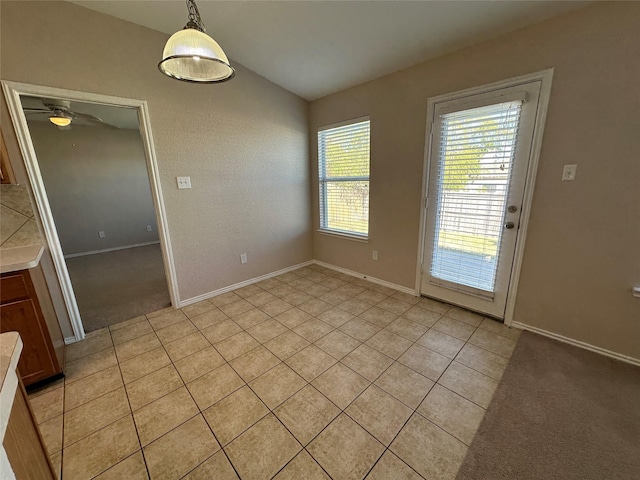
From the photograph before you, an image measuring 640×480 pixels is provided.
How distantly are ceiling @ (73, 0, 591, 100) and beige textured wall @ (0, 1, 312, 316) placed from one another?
247 mm

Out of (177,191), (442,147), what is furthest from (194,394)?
(442,147)

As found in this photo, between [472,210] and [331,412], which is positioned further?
[472,210]

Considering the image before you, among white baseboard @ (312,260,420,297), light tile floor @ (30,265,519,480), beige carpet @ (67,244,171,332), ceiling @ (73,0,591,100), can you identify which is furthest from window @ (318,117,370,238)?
beige carpet @ (67,244,171,332)

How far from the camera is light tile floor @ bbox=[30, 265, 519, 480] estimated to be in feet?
4.12

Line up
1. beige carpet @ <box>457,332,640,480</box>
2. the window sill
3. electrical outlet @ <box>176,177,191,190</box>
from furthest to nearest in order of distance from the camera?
the window sill < electrical outlet @ <box>176,177,191,190</box> < beige carpet @ <box>457,332,640,480</box>

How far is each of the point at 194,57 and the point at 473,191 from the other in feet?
7.47

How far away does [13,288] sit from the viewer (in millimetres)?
1532

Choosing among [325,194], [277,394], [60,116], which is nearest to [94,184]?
[60,116]

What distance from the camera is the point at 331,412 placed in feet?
4.92

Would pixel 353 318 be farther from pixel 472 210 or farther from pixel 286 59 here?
pixel 286 59

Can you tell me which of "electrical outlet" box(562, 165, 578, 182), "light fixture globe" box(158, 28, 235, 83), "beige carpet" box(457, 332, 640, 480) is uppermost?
"light fixture globe" box(158, 28, 235, 83)

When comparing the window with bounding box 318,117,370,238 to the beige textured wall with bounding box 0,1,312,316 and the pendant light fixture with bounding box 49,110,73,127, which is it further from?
the pendant light fixture with bounding box 49,110,73,127

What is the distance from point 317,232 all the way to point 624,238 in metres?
3.05

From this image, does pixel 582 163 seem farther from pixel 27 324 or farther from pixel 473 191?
pixel 27 324
